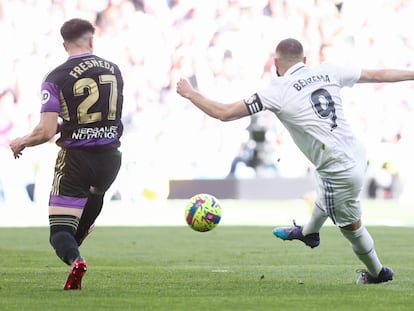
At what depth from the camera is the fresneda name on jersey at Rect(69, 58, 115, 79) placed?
25.7 ft

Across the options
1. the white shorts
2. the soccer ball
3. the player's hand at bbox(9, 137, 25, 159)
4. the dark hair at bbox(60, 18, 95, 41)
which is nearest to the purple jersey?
the dark hair at bbox(60, 18, 95, 41)

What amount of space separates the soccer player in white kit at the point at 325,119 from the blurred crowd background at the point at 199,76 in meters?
18.1

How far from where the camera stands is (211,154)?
90.2 ft

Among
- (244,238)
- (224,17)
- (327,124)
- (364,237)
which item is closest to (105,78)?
(327,124)

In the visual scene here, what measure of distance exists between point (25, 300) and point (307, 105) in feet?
8.63

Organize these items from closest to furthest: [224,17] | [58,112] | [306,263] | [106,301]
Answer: [106,301], [58,112], [306,263], [224,17]

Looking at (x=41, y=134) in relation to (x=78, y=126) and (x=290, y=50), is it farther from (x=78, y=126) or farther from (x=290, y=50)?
(x=290, y=50)

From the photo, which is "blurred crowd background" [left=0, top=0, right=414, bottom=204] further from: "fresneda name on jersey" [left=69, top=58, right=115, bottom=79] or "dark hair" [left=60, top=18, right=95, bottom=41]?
Result: "dark hair" [left=60, top=18, right=95, bottom=41]

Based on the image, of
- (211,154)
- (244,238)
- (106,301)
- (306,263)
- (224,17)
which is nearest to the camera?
(106,301)

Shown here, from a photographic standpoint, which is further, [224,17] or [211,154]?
[224,17]

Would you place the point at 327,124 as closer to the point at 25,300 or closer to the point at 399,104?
the point at 25,300

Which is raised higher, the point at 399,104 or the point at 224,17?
the point at 224,17

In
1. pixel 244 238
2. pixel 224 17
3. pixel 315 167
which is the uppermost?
pixel 224 17

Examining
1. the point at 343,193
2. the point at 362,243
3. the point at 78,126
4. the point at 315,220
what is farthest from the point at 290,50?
the point at 78,126
